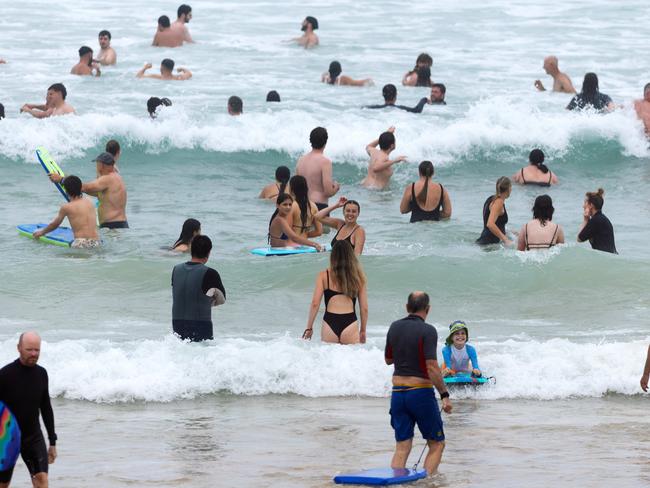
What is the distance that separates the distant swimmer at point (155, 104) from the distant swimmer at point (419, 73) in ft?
16.3

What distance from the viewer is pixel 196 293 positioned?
963 cm

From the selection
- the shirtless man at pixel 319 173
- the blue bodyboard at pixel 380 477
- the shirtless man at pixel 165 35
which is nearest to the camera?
the blue bodyboard at pixel 380 477

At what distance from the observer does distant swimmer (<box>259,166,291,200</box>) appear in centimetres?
1475

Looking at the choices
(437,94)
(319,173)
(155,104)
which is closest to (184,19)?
(155,104)

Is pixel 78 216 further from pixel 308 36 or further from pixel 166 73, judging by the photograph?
pixel 308 36

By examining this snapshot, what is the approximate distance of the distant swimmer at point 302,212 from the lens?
1300 centimetres

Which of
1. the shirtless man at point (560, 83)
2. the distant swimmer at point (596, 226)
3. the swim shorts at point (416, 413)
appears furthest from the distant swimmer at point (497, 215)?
the shirtless man at point (560, 83)

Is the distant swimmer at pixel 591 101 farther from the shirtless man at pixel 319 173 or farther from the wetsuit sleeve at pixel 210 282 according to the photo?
the wetsuit sleeve at pixel 210 282

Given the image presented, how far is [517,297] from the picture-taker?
42.4ft

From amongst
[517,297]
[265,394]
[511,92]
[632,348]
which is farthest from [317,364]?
[511,92]

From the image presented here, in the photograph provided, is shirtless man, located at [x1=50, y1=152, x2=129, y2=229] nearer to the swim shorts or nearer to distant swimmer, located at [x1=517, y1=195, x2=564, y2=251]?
distant swimmer, located at [x1=517, y1=195, x2=564, y2=251]

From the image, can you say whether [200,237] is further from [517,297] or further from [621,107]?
[621,107]

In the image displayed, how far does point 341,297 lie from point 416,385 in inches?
109

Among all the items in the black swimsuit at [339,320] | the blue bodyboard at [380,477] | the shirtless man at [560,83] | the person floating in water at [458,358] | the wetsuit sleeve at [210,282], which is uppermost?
the shirtless man at [560,83]
